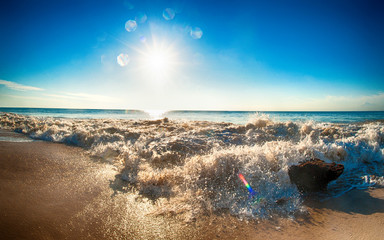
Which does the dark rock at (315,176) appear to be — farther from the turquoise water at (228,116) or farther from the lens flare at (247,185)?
the turquoise water at (228,116)

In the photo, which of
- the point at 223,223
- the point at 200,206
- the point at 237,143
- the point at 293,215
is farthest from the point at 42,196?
the point at 237,143

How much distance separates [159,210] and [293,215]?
1947mm

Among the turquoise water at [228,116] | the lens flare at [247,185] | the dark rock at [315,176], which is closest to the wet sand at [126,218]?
the dark rock at [315,176]

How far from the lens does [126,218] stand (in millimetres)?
2586

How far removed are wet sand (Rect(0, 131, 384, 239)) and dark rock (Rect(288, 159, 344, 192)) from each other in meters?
0.32

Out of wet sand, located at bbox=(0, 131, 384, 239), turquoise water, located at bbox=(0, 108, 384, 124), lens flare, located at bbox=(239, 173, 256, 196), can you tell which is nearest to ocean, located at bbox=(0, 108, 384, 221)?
lens flare, located at bbox=(239, 173, 256, 196)

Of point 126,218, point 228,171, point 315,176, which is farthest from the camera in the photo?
point 228,171

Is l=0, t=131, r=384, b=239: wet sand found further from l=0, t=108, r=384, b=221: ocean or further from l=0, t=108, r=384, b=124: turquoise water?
l=0, t=108, r=384, b=124: turquoise water

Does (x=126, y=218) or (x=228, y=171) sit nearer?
(x=126, y=218)

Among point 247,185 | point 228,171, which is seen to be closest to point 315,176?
point 247,185

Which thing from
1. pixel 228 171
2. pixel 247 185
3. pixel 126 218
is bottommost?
pixel 126 218

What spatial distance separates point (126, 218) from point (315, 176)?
3.22 metres

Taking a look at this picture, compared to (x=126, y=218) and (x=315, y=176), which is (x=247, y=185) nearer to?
(x=315, y=176)

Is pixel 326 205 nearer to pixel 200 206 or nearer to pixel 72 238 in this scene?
pixel 200 206
